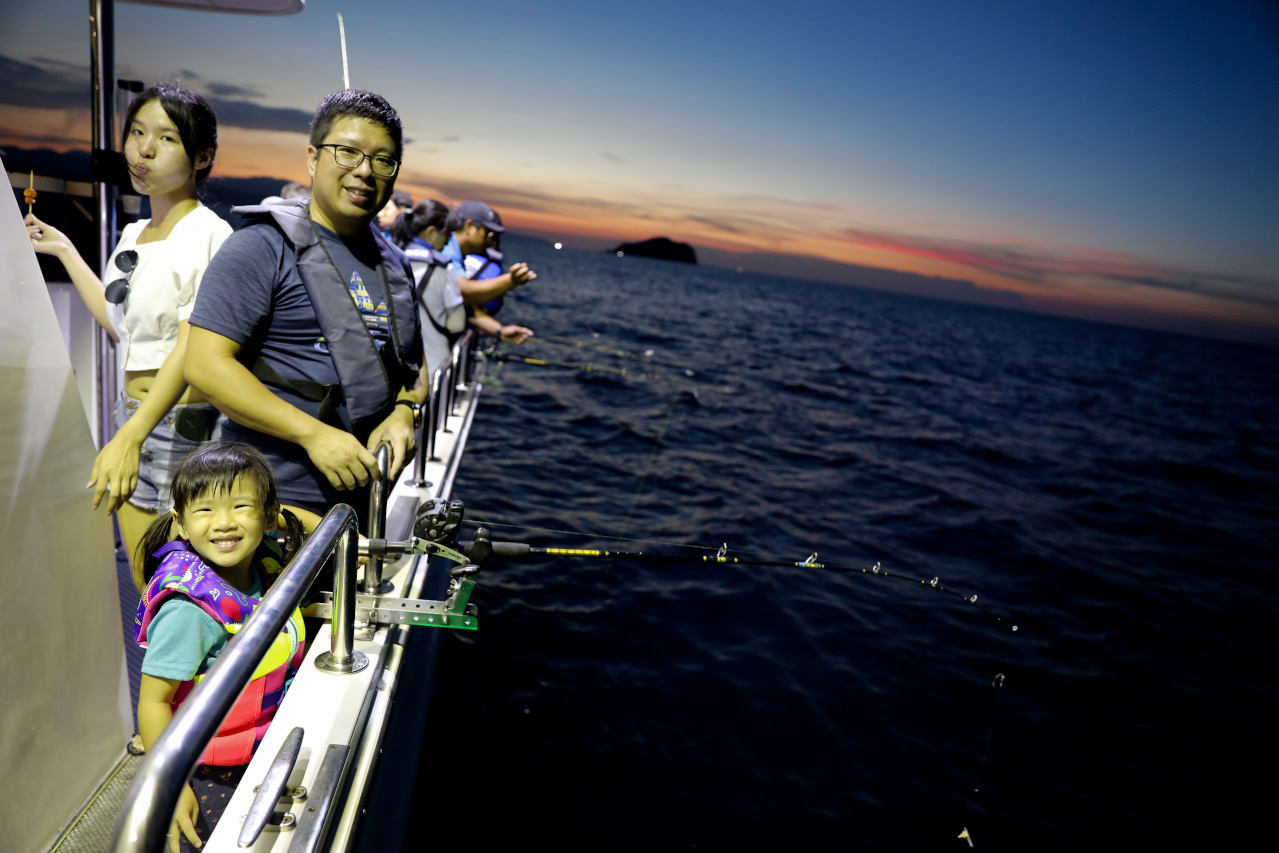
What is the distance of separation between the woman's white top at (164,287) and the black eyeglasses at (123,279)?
22 mm

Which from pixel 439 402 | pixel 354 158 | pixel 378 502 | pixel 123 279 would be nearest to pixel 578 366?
pixel 439 402

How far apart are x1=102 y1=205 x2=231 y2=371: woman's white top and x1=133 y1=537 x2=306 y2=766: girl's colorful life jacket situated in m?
0.71

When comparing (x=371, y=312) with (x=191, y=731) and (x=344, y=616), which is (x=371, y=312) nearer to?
(x=344, y=616)

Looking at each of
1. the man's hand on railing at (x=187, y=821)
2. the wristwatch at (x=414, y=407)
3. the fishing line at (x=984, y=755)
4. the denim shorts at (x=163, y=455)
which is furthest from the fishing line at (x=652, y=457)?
the man's hand on railing at (x=187, y=821)

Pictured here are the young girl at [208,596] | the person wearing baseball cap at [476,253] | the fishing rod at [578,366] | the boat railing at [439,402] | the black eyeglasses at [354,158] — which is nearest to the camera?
the young girl at [208,596]

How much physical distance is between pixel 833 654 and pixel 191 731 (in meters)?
5.92

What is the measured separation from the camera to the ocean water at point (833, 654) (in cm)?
441

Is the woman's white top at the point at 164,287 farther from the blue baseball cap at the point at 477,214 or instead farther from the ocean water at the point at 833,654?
the blue baseball cap at the point at 477,214

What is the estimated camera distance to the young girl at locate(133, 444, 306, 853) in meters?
1.64

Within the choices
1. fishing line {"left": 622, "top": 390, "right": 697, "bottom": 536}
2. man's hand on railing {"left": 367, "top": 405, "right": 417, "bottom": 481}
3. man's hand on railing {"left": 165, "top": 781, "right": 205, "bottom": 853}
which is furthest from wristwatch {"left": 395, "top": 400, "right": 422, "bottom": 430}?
fishing line {"left": 622, "top": 390, "right": 697, "bottom": 536}

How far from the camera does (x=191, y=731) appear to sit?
833 mm

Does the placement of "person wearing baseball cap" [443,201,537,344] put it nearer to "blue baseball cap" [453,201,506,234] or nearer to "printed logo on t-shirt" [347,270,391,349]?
"blue baseball cap" [453,201,506,234]

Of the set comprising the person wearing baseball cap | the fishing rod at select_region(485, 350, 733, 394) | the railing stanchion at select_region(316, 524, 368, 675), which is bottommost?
the railing stanchion at select_region(316, 524, 368, 675)

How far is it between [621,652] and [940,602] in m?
3.55
